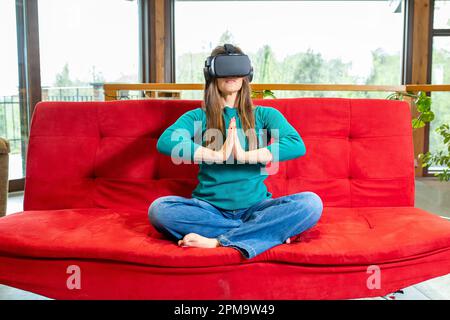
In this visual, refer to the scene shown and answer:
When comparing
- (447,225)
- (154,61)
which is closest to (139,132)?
(447,225)

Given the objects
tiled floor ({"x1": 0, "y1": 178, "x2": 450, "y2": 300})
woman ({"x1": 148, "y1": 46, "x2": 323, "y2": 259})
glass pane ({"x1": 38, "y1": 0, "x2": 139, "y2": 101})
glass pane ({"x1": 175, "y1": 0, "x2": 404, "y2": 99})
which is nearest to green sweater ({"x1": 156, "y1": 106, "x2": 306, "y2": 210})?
woman ({"x1": 148, "y1": 46, "x2": 323, "y2": 259})

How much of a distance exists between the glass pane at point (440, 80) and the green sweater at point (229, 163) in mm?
4215

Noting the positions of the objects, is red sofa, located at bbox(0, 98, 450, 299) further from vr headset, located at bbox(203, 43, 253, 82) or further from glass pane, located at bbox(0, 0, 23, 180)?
glass pane, located at bbox(0, 0, 23, 180)

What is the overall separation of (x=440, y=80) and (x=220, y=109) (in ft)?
14.6

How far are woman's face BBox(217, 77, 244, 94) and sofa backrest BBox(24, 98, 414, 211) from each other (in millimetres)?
245

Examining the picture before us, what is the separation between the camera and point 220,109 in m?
1.73

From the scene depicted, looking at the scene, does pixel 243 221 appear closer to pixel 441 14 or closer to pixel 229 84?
pixel 229 84

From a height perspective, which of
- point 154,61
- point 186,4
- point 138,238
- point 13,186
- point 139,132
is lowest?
point 13,186

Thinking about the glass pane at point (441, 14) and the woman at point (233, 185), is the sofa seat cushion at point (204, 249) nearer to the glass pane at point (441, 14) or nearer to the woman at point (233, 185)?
the woman at point (233, 185)

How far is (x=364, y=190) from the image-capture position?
75.4 inches

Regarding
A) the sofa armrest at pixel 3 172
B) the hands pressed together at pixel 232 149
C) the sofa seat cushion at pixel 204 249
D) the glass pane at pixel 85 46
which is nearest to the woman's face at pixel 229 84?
the hands pressed together at pixel 232 149

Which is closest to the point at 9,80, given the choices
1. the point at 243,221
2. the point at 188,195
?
the point at 188,195

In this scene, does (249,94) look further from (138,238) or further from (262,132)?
(138,238)
